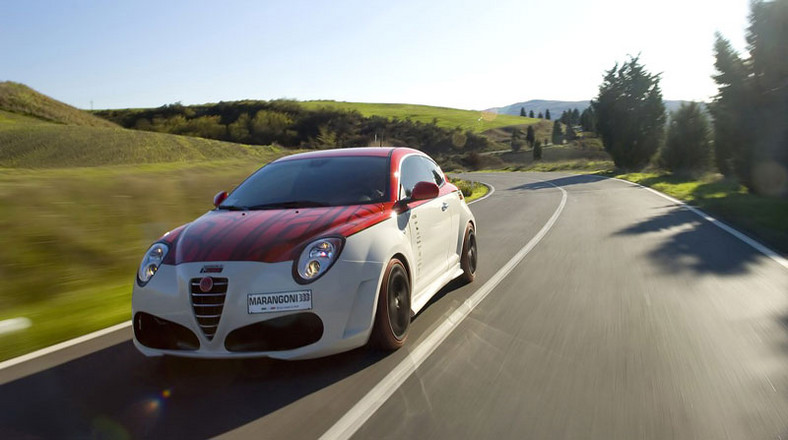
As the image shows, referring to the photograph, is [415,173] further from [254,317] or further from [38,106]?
[38,106]

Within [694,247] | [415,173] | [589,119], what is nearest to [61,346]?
[415,173]

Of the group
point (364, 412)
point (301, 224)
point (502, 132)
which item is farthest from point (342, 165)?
point (502, 132)

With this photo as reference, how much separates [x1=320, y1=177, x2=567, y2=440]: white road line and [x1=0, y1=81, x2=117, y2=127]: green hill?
30586 millimetres

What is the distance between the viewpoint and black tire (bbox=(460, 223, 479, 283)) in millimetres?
7324

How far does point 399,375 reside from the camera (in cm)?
433

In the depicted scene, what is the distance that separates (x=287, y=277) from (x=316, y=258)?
26cm

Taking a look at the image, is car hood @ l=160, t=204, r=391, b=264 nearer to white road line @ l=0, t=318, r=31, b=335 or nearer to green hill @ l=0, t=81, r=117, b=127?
white road line @ l=0, t=318, r=31, b=335

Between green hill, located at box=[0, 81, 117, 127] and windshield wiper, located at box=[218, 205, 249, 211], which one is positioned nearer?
windshield wiper, located at box=[218, 205, 249, 211]

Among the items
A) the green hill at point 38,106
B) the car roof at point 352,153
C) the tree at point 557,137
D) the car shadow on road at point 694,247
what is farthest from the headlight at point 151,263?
the tree at point 557,137

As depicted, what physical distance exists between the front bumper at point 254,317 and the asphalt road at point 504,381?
0.24 metres

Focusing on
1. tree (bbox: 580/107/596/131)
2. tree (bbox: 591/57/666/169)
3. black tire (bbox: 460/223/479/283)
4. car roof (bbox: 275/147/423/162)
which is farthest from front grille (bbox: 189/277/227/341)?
tree (bbox: 580/107/596/131)

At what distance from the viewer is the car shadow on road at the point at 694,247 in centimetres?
855

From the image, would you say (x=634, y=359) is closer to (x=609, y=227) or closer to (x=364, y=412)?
(x=364, y=412)

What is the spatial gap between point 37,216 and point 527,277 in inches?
244
